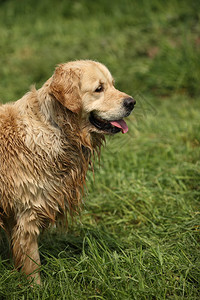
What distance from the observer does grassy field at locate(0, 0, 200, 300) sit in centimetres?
288

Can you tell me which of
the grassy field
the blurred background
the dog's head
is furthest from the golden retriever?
the blurred background

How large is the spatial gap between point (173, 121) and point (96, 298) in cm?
331

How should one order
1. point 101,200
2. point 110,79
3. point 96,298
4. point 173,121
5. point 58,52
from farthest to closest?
1. point 58,52
2. point 173,121
3. point 101,200
4. point 110,79
5. point 96,298

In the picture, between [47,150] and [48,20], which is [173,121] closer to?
[47,150]

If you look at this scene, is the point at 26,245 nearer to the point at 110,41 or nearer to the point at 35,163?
the point at 35,163

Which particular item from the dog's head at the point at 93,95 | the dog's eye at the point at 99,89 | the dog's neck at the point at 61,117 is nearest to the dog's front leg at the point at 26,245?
the dog's neck at the point at 61,117

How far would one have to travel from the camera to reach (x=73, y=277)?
3004 millimetres

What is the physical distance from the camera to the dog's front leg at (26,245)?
292 centimetres

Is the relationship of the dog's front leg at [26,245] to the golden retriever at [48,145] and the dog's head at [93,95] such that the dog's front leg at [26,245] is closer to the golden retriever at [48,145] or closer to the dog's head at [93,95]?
the golden retriever at [48,145]

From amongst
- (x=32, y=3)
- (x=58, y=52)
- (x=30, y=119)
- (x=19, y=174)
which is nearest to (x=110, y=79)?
(x=30, y=119)

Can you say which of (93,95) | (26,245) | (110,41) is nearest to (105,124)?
(93,95)

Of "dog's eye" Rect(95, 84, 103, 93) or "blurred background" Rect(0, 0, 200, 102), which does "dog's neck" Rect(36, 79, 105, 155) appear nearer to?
"dog's eye" Rect(95, 84, 103, 93)

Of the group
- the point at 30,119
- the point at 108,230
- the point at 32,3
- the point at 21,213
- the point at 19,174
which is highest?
the point at 32,3

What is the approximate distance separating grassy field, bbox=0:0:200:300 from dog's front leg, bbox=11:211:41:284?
0.29 feet
